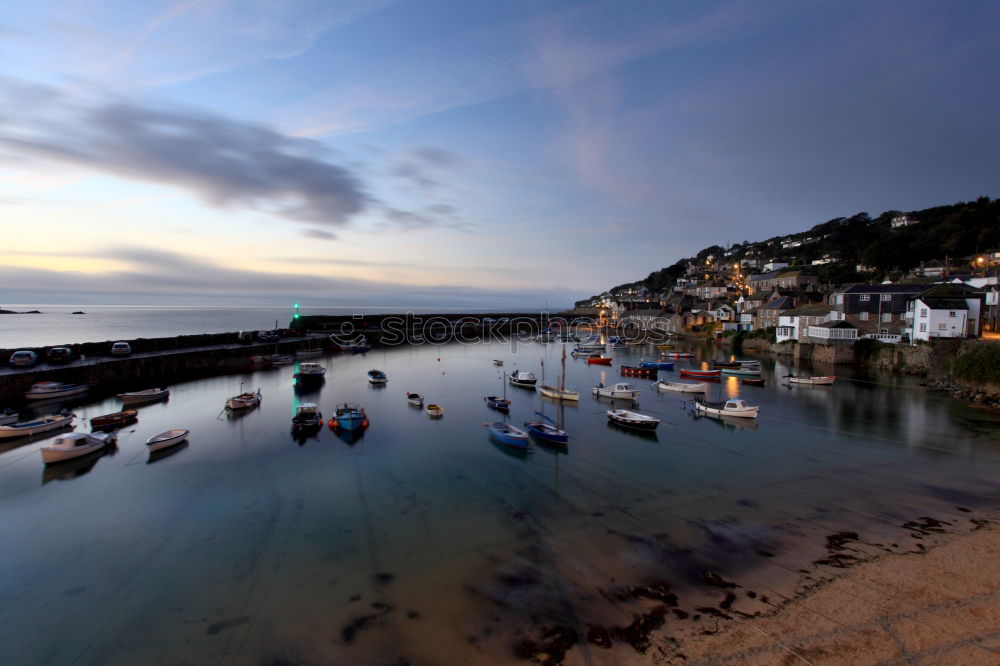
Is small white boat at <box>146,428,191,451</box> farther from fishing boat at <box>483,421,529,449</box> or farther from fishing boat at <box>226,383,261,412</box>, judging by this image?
fishing boat at <box>483,421,529,449</box>

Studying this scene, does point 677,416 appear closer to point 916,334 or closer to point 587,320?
point 916,334

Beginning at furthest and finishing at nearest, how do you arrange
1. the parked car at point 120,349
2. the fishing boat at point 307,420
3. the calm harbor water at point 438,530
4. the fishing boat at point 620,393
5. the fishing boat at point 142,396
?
the parked car at point 120,349, the fishing boat at point 620,393, the fishing boat at point 142,396, the fishing boat at point 307,420, the calm harbor water at point 438,530

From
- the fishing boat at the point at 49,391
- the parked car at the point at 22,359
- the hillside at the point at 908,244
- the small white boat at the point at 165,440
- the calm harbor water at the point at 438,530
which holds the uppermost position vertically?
the hillside at the point at 908,244

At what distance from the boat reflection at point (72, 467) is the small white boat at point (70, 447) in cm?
18

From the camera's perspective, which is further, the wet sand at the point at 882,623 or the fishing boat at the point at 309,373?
the fishing boat at the point at 309,373

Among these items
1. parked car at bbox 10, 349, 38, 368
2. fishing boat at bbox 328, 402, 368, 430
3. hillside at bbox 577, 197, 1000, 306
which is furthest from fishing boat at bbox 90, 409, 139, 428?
hillside at bbox 577, 197, 1000, 306

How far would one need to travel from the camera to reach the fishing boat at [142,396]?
29.8 meters

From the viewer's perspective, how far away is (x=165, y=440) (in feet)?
67.9

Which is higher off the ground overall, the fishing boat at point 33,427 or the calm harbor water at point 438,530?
the fishing boat at point 33,427

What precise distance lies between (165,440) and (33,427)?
7.79 meters

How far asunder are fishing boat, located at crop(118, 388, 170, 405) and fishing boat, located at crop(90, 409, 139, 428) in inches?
227

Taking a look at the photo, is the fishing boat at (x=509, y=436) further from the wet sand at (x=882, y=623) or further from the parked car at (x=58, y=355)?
the parked car at (x=58, y=355)

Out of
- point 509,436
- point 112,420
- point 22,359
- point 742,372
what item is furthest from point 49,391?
point 742,372

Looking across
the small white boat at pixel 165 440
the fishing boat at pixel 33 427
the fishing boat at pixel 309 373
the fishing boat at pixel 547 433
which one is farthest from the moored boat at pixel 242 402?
the fishing boat at pixel 547 433
